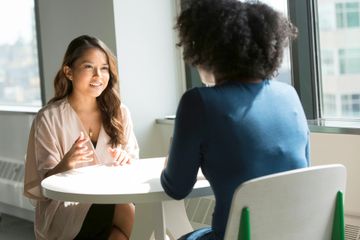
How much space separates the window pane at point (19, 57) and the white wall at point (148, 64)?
1227 mm

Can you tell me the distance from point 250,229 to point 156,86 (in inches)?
84.6

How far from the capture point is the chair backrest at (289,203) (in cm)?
151

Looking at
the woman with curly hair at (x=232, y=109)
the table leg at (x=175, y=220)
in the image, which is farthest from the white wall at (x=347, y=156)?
the woman with curly hair at (x=232, y=109)

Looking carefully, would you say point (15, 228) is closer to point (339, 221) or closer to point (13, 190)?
point (13, 190)

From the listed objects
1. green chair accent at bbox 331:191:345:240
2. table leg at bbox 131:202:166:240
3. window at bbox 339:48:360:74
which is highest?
window at bbox 339:48:360:74

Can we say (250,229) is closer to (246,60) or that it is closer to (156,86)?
(246,60)

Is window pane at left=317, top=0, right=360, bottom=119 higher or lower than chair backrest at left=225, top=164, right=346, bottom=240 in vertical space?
higher

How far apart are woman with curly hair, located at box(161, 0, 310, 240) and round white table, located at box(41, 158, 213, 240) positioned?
124 millimetres

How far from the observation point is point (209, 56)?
169cm

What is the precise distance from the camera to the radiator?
14.2 feet

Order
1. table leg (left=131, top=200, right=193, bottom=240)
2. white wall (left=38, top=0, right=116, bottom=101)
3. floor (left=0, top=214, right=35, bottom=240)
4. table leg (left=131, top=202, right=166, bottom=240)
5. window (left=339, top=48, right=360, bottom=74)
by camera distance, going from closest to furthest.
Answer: table leg (left=131, top=200, right=193, bottom=240)
window (left=339, top=48, right=360, bottom=74)
table leg (left=131, top=202, right=166, bottom=240)
white wall (left=38, top=0, right=116, bottom=101)
floor (left=0, top=214, right=35, bottom=240)

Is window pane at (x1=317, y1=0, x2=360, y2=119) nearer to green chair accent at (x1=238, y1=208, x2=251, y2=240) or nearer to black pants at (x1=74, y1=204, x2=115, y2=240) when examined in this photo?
black pants at (x1=74, y1=204, x2=115, y2=240)

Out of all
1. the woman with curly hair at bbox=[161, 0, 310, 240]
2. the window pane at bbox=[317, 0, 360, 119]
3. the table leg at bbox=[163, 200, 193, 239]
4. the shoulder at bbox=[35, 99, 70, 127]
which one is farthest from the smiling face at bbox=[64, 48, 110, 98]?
the window pane at bbox=[317, 0, 360, 119]

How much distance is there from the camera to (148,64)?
3.56m
